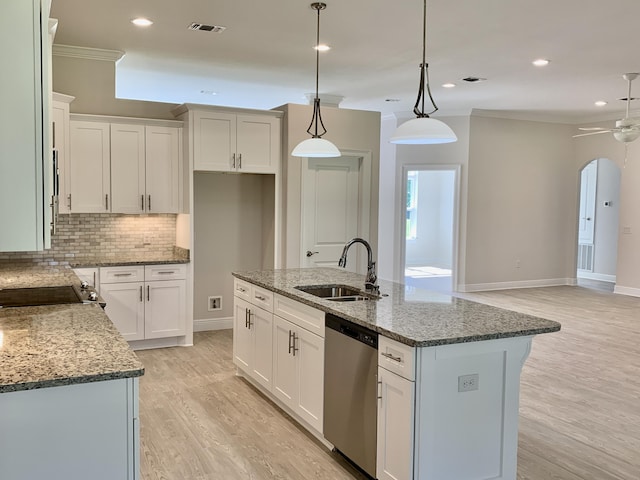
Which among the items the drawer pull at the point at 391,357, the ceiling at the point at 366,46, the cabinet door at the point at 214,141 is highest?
the ceiling at the point at 366,46

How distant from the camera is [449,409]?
2643mm

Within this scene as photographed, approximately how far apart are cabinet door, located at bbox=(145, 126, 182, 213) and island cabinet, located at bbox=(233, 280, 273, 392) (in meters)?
1.49

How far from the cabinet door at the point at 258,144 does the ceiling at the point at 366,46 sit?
0.58m

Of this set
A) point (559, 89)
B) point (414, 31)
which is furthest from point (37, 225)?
point (559, 89)

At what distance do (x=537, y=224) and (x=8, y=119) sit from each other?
9044mm

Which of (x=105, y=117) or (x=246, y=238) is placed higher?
(x=105, y=117)

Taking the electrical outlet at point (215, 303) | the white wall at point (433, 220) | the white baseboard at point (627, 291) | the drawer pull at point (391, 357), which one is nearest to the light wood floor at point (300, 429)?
the electrical outlet at point (215, 303)

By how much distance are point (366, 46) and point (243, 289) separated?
238 centimetres

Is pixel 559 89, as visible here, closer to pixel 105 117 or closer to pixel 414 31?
pixel 414 31

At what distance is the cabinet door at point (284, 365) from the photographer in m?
3.71

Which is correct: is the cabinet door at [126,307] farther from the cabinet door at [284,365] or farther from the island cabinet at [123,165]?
the cabinet door at [284,365]

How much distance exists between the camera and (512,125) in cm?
927

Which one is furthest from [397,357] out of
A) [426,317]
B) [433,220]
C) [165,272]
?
[433,220]

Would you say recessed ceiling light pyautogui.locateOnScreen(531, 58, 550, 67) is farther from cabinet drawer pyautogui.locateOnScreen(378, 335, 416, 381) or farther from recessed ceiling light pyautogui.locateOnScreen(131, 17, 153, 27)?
cabinet drawer pyautogui.locateOnScreen(378, 335, 416, 381)
